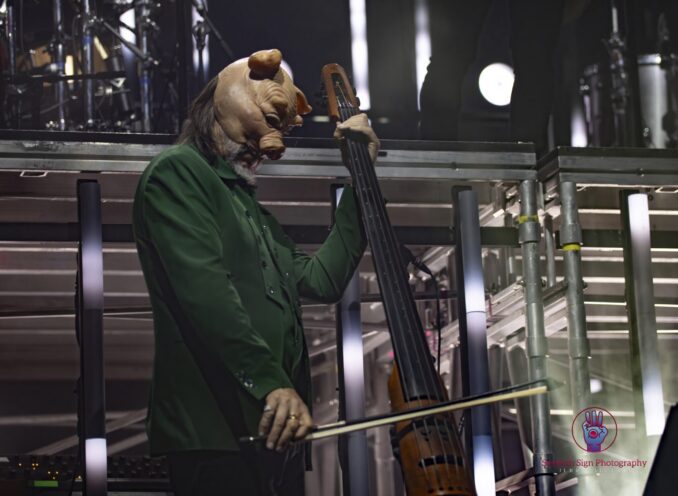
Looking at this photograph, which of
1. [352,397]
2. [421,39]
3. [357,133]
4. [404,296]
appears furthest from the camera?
[421,39]

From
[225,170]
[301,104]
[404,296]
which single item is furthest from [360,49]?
[404,296]

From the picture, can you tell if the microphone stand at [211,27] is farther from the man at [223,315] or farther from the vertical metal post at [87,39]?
the man at [223,315]

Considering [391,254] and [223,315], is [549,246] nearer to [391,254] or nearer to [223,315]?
[391,254]

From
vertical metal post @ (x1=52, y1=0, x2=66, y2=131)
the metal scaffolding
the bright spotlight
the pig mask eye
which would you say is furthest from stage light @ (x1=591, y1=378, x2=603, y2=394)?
the pig mask eye

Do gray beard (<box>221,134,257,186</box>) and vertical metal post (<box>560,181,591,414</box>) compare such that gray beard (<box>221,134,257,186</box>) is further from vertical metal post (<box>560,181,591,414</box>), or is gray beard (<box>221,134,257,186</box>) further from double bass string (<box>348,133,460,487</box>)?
vertical metal post (<box>560,181,591,414</box>)

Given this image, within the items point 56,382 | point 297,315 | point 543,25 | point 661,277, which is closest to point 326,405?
point 56,382

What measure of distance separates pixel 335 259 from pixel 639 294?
7.93ft

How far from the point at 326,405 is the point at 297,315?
5973 millimetres

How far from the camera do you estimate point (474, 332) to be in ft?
16.7

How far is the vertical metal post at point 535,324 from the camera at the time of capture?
16.8ft

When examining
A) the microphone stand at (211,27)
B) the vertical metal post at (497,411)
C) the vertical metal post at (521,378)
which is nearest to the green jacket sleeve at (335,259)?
the microphone stand at (211,27)

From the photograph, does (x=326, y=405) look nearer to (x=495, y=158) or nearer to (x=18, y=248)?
(x=18, y=248)

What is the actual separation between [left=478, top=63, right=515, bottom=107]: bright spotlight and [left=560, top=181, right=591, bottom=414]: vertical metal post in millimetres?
2304

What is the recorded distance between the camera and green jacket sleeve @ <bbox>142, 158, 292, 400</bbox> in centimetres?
291
